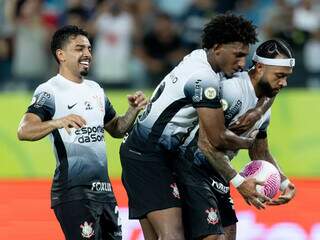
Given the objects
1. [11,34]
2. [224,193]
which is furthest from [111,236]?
[11,34]

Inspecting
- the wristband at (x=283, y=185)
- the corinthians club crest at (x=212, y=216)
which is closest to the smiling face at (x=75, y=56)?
the corinthians club crest at (x=212, y=216)

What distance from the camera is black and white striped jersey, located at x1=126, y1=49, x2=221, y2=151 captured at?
7.32 metres

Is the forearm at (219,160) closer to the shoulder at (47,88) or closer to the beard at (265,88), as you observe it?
the beard at (265,88)

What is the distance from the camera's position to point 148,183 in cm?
771

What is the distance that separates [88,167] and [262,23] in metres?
6.69

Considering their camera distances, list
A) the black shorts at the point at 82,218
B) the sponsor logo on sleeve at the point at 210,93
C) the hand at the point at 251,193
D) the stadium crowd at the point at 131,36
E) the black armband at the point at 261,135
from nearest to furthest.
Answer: the sponsor logo on sleeve at the point at 210,93 → the hand at the point at 251,193 → the black shorts at the point at 82,218 → the black armband at the point at 261,135 → the stadium crowd at the point at 131,36

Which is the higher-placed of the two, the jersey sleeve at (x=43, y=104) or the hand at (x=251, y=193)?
the jersey sleeve at (x=43, y=104)

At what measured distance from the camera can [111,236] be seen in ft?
25.9

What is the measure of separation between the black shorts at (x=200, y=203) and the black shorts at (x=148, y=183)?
0.33ft

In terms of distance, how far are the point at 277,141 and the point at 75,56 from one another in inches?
220

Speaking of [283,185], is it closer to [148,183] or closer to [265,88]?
[265,88]

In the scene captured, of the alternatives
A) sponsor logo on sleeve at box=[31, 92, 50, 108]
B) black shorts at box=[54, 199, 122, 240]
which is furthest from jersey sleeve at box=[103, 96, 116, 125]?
black shorts at box=[54, 199, 122, 240]

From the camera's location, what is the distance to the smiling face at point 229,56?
7.42m

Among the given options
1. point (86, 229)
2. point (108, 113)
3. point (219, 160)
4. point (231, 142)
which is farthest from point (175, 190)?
point (108, 113)
